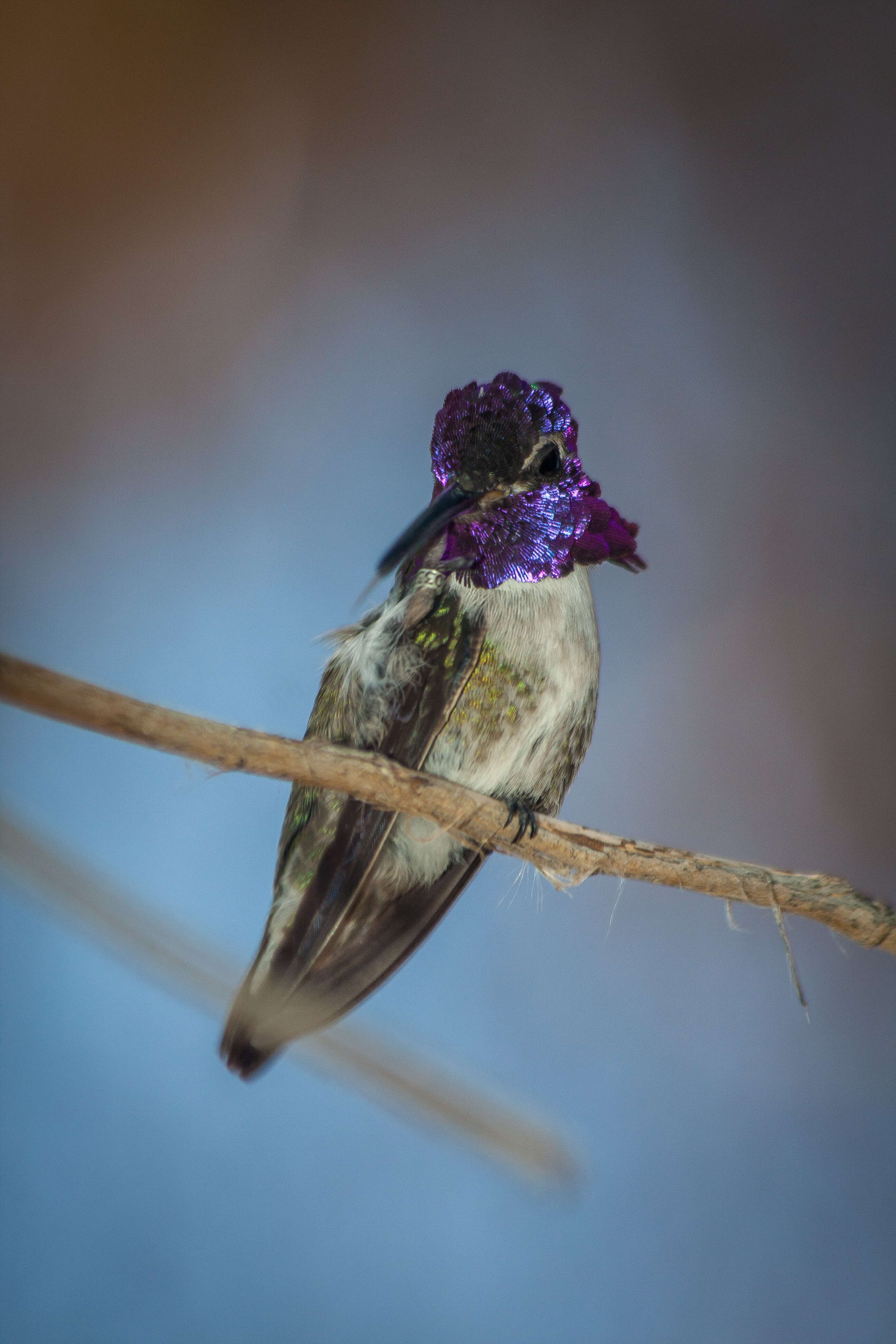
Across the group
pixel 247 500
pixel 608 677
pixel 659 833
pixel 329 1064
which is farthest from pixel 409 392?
pixel 329 1064

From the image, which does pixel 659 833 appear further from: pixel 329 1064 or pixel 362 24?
pixel 362 24

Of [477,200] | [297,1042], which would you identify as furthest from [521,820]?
[477,200]

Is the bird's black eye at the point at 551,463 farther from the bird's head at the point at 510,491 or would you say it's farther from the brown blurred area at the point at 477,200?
the brown blurred area at the point at 477,200

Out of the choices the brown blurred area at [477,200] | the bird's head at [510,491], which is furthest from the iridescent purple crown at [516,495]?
the brown blurred area at [477,200]

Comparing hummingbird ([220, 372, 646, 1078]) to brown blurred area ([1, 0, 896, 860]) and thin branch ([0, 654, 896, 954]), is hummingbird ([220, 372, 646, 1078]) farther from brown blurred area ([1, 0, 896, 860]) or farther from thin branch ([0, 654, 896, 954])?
brown blurred area ([1, 0, 896, 860])

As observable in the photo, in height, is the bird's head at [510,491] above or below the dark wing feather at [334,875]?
above

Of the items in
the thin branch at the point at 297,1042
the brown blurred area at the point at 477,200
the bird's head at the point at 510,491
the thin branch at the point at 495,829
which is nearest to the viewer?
the thin branch at the point at 297,1042

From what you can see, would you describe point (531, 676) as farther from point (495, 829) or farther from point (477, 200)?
point (477, 200)

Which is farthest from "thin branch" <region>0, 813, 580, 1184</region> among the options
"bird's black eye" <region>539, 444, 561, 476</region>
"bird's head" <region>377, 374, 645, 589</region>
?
"bird's black eye" <region>539, 444, 561, 476</region>
